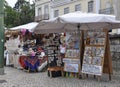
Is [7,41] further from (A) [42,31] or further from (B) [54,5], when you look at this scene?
(B) [54,5]

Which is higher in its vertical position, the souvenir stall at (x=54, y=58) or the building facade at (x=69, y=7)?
the building facade at (x=69, y=7)

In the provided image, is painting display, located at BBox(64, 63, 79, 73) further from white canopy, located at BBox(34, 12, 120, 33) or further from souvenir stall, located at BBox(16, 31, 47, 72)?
souvenir stall, located at BBox(16, 31, 47, 72)

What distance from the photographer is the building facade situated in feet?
107

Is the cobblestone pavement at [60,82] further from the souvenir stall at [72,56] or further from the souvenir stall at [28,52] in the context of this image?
the souvenir stall at [28,52]

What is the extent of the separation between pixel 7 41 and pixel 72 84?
391 inches

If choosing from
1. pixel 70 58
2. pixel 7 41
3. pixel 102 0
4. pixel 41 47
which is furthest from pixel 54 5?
pixel 70 58

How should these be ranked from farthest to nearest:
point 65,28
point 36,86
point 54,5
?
1. point 54,5
2. point 65,28
3. point 36,86

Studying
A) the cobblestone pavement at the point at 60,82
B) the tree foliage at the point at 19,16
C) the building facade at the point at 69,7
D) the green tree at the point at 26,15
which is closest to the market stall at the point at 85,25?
the cobblestone pavement at the point at 60,82

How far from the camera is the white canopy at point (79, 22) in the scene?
11250mm

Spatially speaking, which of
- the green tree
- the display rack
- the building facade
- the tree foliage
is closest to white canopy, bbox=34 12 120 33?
the display rack

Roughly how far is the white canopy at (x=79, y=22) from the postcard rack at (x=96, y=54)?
1.93 feet

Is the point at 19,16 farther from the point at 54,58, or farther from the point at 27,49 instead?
the point at 54,58

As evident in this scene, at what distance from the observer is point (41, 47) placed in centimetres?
1686

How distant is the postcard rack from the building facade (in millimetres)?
16051
